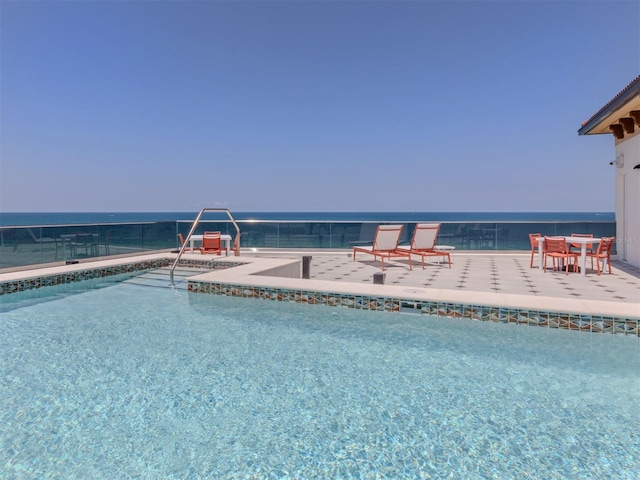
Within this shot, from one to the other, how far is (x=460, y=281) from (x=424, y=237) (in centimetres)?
221

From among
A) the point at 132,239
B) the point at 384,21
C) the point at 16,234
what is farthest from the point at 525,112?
the point at 16,234

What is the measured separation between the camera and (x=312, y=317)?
16.6 feet

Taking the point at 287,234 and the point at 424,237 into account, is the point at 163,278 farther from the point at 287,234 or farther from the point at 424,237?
the point at 424,237

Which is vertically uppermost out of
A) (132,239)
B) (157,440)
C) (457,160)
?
(457,160)

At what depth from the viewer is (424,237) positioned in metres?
8.72

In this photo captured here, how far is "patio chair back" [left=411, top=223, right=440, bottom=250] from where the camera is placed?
8594 millimetres

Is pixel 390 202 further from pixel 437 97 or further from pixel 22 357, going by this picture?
pixel 22 357

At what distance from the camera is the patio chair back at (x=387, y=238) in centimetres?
887

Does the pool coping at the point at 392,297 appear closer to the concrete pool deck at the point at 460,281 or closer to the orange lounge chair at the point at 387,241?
the concrete pool deck at the point at 460,281

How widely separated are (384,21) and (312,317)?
18.7 meters

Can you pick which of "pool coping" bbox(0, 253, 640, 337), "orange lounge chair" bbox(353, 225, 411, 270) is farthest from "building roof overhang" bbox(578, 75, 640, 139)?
"orange lounge chair" bbox(353, 225, 411, 270)

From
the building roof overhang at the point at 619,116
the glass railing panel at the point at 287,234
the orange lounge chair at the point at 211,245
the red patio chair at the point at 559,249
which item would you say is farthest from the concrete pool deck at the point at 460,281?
the building roof overhang at the point at 619,116

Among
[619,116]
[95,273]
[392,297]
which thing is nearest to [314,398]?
[392,297]

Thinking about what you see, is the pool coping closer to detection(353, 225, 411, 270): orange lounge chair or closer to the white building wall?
detection(353, 225, 411, 270): orange lounge chair
